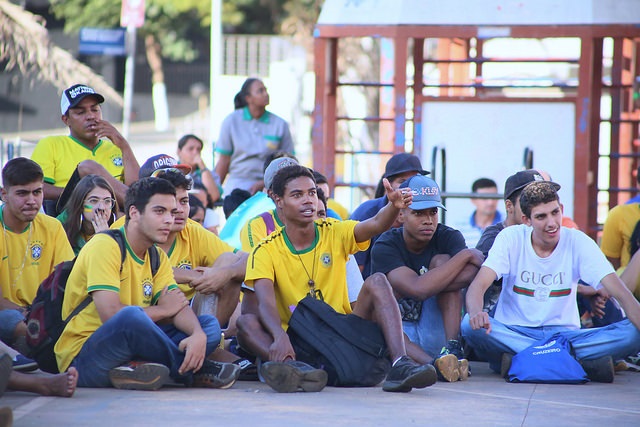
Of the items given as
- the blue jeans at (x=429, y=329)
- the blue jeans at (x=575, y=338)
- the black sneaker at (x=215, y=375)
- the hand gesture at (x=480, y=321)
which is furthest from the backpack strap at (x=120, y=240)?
the blue jeans at (x=575, y=338)

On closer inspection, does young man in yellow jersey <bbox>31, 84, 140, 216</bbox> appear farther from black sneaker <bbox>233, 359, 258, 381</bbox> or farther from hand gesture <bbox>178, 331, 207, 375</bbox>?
hand gesture <bbox>178, 331, 207, 375</bbox>

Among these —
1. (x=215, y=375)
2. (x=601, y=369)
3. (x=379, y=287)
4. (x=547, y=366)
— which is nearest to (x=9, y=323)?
(x=215, y=375)

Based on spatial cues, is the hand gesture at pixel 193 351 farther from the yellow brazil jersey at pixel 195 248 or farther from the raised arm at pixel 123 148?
the raised arm at pixel 123 148

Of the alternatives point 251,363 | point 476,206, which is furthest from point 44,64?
point 251,363

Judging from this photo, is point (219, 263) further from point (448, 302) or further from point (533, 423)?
point (533, 423)

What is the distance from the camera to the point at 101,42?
57.7ft

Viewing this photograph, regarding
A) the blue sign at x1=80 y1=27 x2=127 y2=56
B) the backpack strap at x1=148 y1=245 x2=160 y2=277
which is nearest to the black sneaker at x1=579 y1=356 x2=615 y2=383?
the backpack strap at x1=148 y1=245 x2=160 y2=277

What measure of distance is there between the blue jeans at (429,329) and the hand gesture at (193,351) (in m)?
1.60

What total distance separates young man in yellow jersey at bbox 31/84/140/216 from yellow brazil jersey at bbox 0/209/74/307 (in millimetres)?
959

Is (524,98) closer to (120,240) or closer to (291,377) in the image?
(291,377)

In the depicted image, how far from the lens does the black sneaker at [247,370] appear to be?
664 centimetres

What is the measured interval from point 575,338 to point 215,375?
229cm

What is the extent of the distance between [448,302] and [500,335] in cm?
42

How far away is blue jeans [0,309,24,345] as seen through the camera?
659 centimetres
